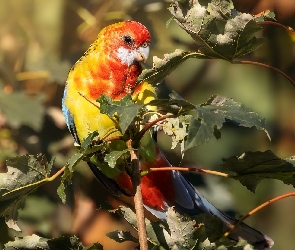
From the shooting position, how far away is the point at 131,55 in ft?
7.69

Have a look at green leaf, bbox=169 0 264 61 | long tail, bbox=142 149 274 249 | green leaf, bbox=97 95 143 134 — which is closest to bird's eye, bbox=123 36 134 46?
long tail, bbox=142 149 274 249

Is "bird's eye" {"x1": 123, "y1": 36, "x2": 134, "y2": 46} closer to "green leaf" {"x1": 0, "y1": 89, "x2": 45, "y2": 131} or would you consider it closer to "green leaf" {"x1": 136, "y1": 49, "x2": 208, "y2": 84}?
"green leaf" {"x1": 0, "y1": 89, "x2": 45, "y2": 131}

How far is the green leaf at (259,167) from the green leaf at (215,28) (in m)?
0.22

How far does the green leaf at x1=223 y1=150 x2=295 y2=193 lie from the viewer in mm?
1321

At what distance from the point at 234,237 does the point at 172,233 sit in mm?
666

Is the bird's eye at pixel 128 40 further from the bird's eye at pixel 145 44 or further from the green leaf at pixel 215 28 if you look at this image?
the green leaf at pixel 215 28

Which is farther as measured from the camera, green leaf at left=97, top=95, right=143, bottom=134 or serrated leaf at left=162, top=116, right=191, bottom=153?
serrated leaf at left=162, top=116, right=191, bottom=153

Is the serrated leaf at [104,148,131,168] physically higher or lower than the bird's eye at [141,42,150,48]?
lower

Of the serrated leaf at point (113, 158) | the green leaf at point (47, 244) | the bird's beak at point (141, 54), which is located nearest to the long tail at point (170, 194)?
the bird's beak at point (141, 54)

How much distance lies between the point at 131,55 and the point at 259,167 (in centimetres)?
108

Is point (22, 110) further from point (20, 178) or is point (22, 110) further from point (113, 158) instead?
point (113, 158)

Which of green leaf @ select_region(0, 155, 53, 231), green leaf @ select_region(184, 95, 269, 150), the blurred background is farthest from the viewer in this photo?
the blurred background

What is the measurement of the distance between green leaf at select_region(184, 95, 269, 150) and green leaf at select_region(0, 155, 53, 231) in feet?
1.31

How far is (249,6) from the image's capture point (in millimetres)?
2906
